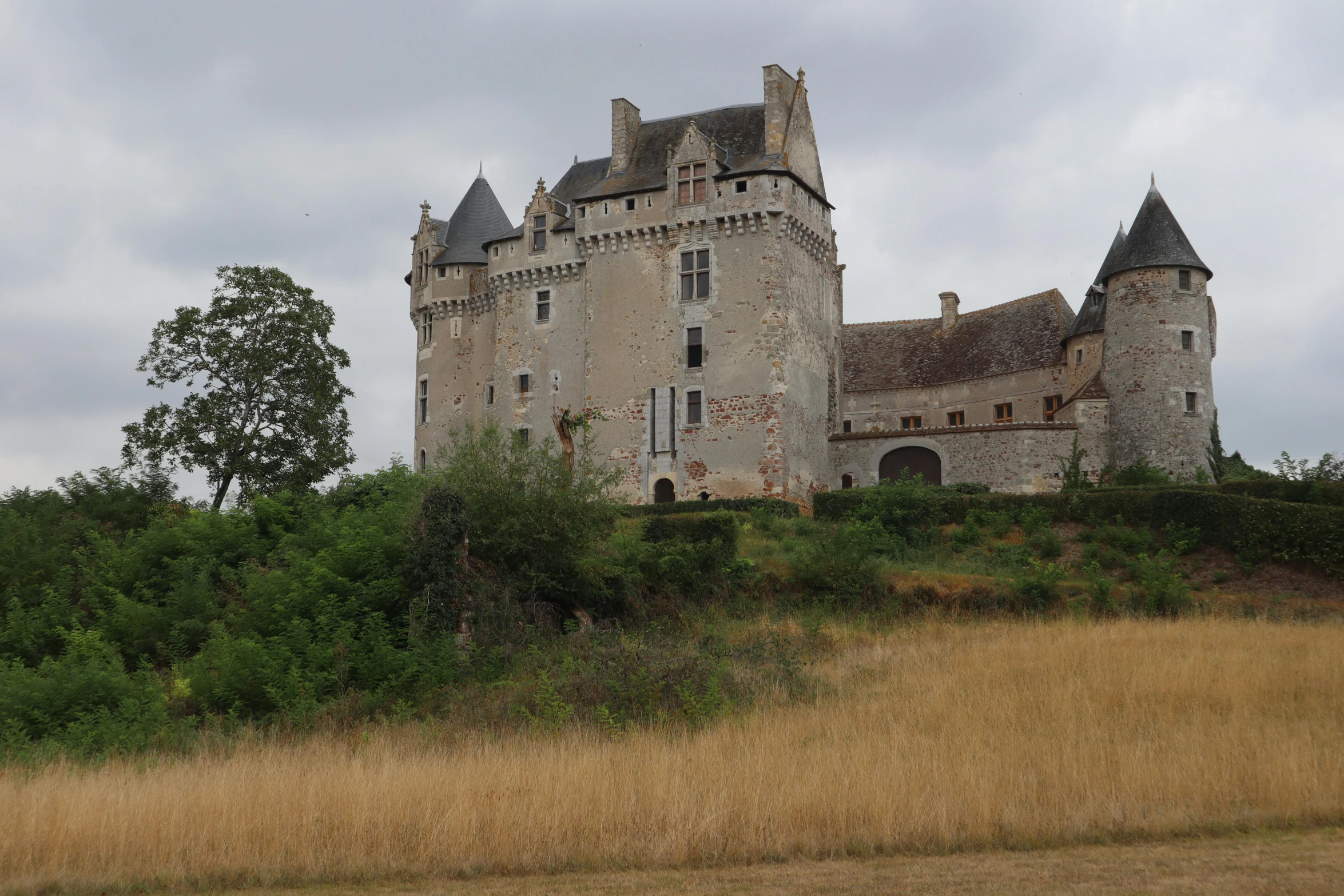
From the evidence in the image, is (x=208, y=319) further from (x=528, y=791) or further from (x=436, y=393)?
(x=528, y=791)

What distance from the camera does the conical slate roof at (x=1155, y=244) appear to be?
37.5 m

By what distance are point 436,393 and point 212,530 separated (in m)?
19.6

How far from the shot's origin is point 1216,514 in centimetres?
2622

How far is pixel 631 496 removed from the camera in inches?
1439

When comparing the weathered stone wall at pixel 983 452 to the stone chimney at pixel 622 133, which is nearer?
the weathered stone wall at pixel 983 452

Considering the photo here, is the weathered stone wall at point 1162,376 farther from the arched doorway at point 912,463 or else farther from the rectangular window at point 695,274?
the rectangular window at point 695,274

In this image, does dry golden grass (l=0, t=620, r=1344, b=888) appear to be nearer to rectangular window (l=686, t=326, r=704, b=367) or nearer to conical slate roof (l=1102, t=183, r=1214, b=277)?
rectangular window (l=686, t=326, r=704, b=367)

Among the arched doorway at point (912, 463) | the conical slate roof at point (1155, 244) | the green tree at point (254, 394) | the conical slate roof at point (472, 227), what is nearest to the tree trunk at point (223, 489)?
the green tree at point (254, 394)

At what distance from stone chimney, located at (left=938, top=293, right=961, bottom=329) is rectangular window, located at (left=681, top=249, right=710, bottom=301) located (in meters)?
16.0

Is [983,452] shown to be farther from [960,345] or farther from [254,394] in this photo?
[254,394]

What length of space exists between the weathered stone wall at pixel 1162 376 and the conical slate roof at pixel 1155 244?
0.29 metres

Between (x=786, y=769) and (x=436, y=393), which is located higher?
(x=436, y=393)

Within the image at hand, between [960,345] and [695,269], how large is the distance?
15.1m

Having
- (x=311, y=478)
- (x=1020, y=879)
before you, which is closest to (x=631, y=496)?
(x=311, y=478)
